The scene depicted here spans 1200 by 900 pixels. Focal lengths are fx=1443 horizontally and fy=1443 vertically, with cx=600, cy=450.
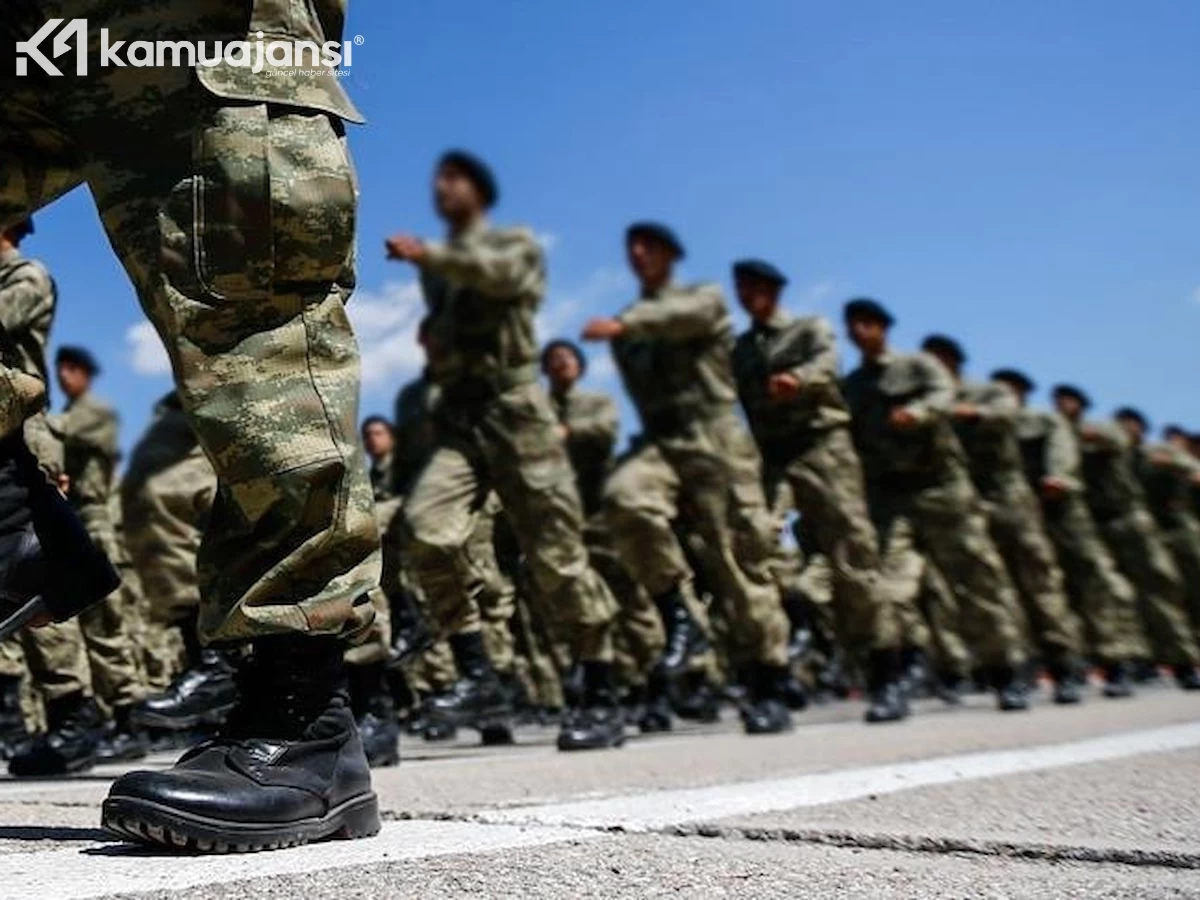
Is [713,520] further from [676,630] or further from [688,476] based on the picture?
[676,630]

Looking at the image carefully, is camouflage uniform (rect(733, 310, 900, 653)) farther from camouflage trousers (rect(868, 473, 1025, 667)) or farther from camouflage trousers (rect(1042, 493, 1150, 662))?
camouflage trousers (rect(1042, 493, 1150, 662))

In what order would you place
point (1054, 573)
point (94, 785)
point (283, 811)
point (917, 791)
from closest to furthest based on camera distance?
point (283, 811), point (917, 791), point (94, 785), point (1054, 573)

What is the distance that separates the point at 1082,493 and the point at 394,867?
33.9 ft

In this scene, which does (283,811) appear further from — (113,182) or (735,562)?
(735,562)

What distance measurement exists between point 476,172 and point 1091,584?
674 centimetres

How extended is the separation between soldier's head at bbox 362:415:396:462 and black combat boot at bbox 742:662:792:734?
3605mm

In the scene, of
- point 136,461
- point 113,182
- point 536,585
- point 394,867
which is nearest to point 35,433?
point 136,461

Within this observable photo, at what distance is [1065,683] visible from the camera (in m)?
8.77

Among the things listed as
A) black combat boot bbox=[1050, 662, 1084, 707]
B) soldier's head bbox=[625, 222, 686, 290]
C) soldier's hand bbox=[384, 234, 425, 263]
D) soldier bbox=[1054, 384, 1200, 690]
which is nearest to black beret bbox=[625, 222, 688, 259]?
soldier's head bbox=[625, 222, 686, 290]

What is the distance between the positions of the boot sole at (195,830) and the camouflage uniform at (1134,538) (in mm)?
10379

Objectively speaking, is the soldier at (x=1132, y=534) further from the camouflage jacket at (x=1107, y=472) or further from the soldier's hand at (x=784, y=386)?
the soldier's hand at (x=784, y=386)

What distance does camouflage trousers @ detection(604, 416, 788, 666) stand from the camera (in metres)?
6.12

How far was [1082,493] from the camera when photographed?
11234 millimetres

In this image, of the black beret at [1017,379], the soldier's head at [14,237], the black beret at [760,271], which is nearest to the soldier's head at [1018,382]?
the black beret at [1017,379]
